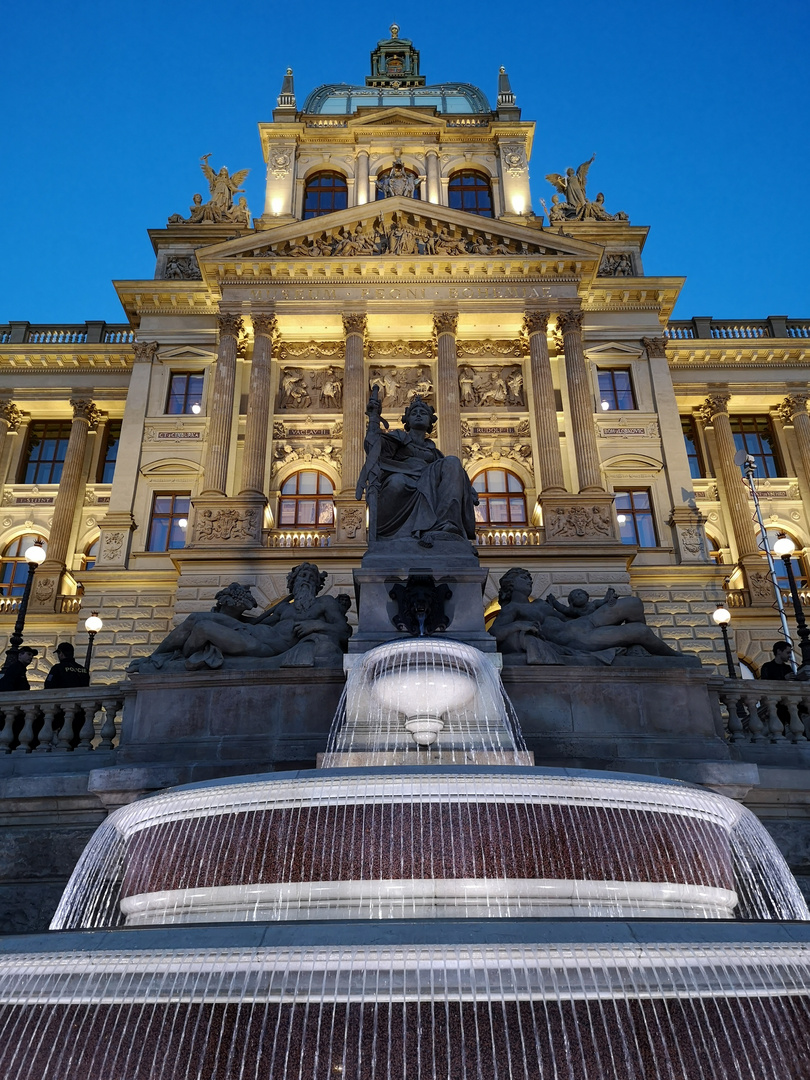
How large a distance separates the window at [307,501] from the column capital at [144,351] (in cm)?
681

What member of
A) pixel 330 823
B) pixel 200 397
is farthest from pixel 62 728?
pixel 200 397

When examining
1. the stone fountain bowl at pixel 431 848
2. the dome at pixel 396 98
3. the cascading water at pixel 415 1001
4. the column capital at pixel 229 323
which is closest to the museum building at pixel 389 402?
the column capital at pixel 229 323

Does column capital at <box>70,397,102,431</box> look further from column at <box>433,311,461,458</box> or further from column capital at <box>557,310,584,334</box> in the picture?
column capital at <box>557,310,584,334</box>

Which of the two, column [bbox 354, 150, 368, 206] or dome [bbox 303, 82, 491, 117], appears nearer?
column [bbox 354, 150, 368, 206]

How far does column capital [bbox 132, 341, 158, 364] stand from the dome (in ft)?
51.3

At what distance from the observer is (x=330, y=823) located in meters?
5.25

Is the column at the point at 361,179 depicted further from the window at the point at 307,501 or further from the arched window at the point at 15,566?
the arched window at the point at 15,566

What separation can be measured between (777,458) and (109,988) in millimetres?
34438

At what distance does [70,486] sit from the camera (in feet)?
103

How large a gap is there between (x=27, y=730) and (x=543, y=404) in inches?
870

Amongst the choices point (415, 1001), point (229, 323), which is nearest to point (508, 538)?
point (229, 323)

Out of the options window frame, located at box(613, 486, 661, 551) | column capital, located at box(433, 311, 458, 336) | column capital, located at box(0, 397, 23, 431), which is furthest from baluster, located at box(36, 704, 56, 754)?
column capital, located at box(0, 397, 23, 431)

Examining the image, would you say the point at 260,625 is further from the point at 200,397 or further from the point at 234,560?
the point at 200,397

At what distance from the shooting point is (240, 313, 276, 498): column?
26828 millimetres
